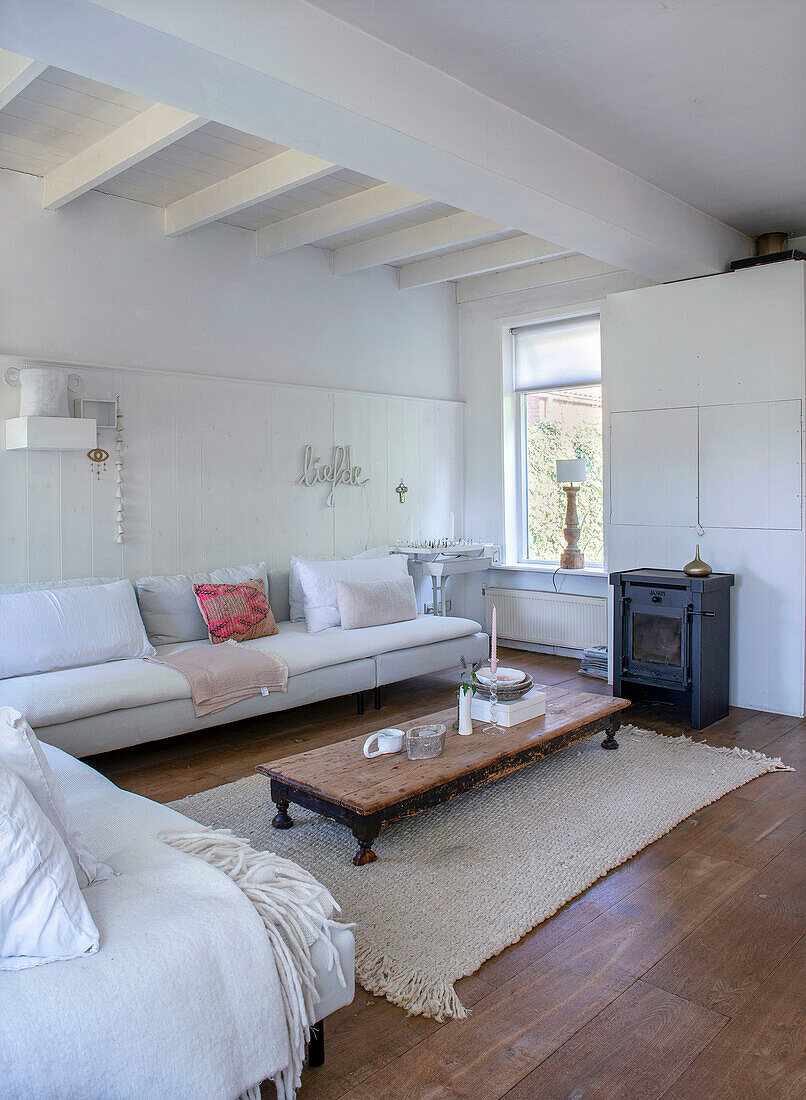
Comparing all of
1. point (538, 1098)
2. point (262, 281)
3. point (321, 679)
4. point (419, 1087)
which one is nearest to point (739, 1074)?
point (538, 1098)

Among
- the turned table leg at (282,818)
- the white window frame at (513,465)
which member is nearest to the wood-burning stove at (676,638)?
the white window frame at (513,465)

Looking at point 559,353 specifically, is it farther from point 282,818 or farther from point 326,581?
point 282,818

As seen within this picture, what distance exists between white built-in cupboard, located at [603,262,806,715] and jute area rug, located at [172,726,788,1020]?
1.01 m

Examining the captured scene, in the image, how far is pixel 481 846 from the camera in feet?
9.96

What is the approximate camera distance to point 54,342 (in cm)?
448

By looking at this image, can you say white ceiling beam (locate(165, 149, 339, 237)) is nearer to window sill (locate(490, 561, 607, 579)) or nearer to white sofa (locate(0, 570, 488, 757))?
white sofa (locate(0, 570, 488, 757))

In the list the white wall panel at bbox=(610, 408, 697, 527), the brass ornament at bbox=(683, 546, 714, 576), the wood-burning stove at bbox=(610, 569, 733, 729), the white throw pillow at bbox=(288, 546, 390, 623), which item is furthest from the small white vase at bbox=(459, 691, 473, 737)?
the white wall panel at bbox=(610, 408, 697, 527)

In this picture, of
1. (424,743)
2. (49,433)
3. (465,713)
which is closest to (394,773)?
(424,743)

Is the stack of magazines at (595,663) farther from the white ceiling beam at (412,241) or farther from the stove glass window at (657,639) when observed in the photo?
the white ceiling beam at (412,241)

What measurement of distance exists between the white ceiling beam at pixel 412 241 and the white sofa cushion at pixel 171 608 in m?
2.46

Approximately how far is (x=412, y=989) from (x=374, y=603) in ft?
10.2

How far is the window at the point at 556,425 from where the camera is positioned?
6207 millimetres

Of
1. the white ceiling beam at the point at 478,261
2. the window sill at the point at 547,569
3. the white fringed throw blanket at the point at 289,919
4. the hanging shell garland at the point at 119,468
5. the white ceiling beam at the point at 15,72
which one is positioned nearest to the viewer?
the white fringed throw blanket at the point at 289,919

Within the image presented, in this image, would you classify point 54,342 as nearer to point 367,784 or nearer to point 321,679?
point 321,679
